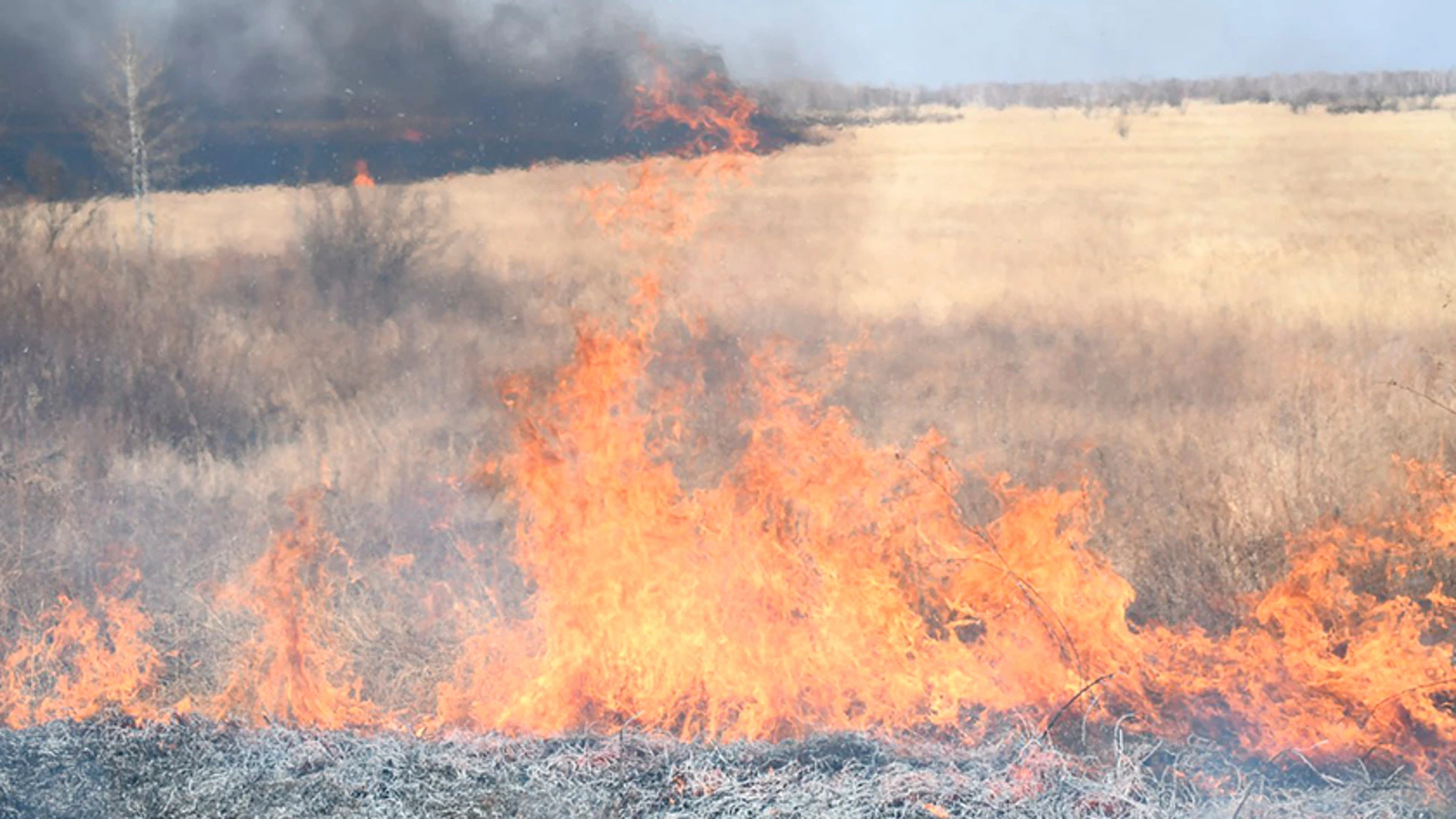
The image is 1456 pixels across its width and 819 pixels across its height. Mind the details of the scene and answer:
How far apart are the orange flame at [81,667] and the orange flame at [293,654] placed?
406mm

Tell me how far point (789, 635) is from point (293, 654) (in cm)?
212

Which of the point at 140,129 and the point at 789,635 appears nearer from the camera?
the point at 789,635

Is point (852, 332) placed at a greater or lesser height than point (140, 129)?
lesser

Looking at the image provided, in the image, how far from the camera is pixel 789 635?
526cm

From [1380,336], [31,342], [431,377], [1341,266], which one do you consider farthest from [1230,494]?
[31,342]

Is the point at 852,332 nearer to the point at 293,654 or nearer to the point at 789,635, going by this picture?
the point at 789,635

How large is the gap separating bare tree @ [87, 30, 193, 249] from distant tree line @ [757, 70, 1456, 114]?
521cm

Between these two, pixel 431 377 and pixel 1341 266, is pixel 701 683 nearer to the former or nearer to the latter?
pixel 431 377

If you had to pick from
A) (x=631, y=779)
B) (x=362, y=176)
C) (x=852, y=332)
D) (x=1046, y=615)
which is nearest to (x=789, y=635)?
(x=1046, y=615)

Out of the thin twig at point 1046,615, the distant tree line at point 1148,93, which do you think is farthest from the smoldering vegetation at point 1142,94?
the thin twig at point 1046,615

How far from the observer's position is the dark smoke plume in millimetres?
8586

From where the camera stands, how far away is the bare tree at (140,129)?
1016 centimetres

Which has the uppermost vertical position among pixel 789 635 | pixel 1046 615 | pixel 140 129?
pixel 140 129

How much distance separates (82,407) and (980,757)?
7975mm
